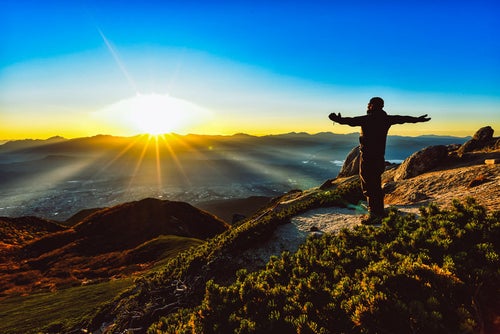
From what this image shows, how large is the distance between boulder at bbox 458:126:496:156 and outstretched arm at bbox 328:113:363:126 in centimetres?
2251

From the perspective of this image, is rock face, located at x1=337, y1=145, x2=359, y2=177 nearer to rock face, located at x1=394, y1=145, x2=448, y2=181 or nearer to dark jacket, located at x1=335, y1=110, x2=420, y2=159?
rock face, located at x1=394, y1=145, x2=448, y2=181

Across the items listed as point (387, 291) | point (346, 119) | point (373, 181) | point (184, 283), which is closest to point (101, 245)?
point (184, 283)

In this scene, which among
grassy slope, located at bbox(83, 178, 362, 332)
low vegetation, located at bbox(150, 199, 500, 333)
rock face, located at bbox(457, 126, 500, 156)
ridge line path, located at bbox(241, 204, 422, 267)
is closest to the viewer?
low vegetation, located at bbox(150, 199, 500, 333)

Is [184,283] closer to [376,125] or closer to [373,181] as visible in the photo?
[373,181]

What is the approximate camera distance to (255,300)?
5.74m

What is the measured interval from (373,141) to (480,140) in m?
24.3

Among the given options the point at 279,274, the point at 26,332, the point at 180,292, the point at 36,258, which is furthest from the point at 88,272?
the point at 279,274

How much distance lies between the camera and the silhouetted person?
1036cm

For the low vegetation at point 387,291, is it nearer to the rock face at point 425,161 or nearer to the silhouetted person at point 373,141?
the silhouetted person at point 373,141

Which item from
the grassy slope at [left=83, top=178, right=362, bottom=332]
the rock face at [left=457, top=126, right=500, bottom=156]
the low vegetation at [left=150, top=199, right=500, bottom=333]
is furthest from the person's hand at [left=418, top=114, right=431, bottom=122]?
the rock face at [left=457, top=126, right=500, bottom=156]

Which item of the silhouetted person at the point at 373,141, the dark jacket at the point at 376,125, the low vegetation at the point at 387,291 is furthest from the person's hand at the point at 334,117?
the low vegetation at the point at 387,291

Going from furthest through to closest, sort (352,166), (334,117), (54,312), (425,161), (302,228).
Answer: (352,166), (425,161), (54,312), (302,228), (334,117)

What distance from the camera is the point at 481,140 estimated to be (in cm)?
2623

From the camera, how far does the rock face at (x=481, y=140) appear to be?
2548 centimetres
